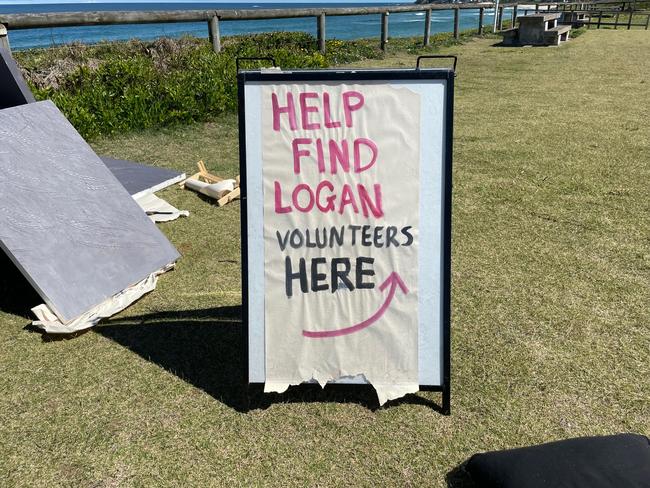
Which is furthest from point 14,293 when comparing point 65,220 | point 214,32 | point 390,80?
point 214,32

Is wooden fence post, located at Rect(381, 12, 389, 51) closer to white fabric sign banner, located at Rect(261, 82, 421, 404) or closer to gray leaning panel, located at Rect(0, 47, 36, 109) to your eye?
gray leaning panel, located at Rect(0, 47, 36, 109)

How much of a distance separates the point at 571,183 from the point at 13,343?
17.0 feet

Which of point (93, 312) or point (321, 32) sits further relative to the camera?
point (321, 32)

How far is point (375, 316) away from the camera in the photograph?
8.77 feet

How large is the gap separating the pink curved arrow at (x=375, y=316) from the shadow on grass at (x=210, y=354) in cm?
32

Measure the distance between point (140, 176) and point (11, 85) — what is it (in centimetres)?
159

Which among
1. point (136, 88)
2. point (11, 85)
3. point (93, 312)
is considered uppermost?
point (11, 85)

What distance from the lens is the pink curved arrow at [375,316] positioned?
2.64 m

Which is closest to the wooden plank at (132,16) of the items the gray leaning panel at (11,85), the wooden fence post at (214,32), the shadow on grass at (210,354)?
the wooden fence post at (214,32)

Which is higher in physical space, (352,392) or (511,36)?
(511,36)

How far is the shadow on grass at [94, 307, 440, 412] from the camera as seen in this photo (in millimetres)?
2854

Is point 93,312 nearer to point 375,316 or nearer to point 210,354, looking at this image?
point 210,354

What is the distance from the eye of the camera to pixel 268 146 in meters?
2.55

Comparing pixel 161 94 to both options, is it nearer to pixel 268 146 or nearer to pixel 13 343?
pixel 13 343
